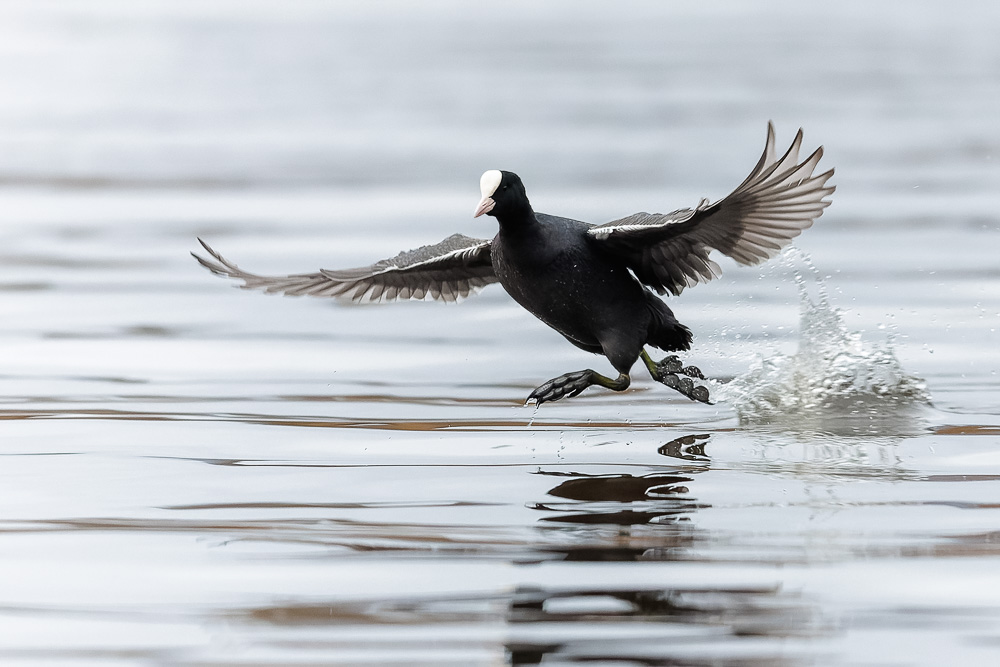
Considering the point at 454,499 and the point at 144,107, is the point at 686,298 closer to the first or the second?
the point at 454,499

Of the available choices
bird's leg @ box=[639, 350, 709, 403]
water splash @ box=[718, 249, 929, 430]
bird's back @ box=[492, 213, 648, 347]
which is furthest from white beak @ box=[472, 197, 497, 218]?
water splash @ box=[718, 249, 929, 430]

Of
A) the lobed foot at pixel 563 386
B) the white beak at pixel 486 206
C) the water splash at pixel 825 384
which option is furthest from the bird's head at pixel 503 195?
the water splash at pixel 825 384

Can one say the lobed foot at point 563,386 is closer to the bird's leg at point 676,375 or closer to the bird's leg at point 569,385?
the bird's leg at point 569,385

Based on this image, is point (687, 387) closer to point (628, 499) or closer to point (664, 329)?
point (664, 329)

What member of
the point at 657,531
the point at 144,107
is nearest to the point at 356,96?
the point at 144,107

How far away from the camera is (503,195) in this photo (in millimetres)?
6586

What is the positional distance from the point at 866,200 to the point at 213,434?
7.77 m

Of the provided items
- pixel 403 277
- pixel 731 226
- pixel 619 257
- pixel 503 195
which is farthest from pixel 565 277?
pixel 403 277

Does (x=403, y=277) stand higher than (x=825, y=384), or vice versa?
(x=403, y=277)

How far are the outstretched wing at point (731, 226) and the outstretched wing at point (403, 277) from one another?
77 centimetres

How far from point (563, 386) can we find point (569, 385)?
0.03 meters

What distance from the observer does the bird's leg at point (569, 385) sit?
7105mm

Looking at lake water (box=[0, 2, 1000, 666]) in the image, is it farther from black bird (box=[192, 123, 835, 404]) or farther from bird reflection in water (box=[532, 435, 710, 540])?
black bird (box=[192, 123, 835, 404])

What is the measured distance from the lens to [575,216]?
1268 cm
